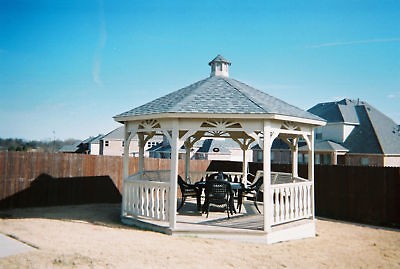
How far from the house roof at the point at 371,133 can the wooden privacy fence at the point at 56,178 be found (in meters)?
21.7

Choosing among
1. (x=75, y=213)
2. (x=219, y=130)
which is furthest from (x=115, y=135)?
(x=219, y=130)

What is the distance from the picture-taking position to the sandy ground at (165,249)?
A: 551cm

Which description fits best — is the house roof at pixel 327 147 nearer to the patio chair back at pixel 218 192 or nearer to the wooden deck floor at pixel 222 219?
the wooden deck floor at pixel 222 219

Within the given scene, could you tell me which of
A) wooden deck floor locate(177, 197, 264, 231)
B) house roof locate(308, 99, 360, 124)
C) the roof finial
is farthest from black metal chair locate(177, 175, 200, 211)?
house roof locate(308, 99, 360, 124)

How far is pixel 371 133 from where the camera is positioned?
2855 cm

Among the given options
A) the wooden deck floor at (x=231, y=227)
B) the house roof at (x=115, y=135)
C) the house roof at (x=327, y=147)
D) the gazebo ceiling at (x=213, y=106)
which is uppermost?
the house roof at (x=115, y=135)

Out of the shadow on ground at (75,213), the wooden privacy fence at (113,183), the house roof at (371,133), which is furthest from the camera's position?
the house roof at (371,133)

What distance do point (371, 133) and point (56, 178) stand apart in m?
26.0

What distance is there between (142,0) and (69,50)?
5.15m

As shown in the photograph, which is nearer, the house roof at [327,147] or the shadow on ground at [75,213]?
the shadow on ground at [75,213]

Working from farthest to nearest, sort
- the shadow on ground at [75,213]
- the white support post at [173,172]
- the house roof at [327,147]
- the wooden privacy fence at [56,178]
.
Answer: the house roof at [327,147]
the wooden privacy fence at [56,178]
the shadow on ground at [75,213]
the white support post at [173,172]

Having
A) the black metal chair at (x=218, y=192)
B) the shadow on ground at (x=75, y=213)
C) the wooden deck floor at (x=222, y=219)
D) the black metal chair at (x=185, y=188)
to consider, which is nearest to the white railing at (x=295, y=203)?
the wooden deck floor at (x=222, y=219)

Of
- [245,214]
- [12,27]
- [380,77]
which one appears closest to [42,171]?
[245,214]

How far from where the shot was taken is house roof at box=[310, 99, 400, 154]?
27.6 metres
